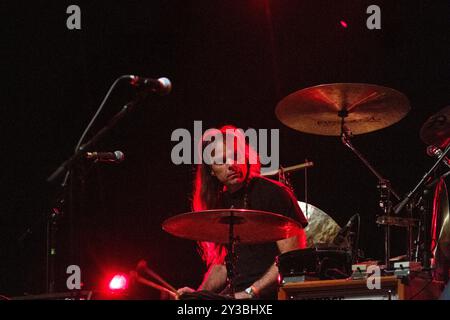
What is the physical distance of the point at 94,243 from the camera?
5484 mm

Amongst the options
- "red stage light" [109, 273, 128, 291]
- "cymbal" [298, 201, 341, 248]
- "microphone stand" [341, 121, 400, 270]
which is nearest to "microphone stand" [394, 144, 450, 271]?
"microphone stand" [341, 121, 400, 270]

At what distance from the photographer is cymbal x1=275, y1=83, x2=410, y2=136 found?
12.1 ft

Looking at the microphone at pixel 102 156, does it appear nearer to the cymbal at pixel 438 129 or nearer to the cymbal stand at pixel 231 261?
the cymbal stand at pixel 231 261

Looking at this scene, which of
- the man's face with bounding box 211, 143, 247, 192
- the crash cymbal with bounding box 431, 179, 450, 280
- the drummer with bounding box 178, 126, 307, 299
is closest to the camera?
the crash cymbal with bounding box 431, 179, 450, 280

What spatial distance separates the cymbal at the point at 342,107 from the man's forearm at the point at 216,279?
1.09 meters

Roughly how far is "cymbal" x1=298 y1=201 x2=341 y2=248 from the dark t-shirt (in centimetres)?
51

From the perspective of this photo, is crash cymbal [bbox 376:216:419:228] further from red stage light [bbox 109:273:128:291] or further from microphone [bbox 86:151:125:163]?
red stage light [bbox 109:273:128:291]

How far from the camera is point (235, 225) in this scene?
3430mm

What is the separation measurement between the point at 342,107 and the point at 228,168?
0.83 meters

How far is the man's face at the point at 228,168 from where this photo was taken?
4110mm

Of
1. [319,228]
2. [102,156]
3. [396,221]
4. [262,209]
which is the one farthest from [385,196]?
[102,156]

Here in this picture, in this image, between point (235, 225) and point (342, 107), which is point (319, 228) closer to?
point (342, 107)

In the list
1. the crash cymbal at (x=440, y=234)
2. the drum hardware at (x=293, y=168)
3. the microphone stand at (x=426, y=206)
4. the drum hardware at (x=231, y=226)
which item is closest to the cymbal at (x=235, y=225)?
the drum hardware at (x=231, y=226)
